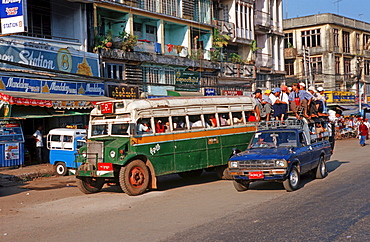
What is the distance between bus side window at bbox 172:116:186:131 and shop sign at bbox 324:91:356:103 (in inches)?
1525

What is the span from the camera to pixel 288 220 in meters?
8.90

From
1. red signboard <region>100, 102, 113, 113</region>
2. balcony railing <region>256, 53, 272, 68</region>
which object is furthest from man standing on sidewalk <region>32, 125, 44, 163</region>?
balcony railing <region>256, 53, 272, 68</region>

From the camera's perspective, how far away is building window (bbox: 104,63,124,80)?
26.9m

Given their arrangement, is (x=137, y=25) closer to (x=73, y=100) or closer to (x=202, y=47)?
(x=202, y=47)

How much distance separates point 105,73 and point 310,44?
35.2 meters

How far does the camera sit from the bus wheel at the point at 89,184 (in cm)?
1380

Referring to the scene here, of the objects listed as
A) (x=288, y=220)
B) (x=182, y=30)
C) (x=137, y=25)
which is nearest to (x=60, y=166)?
(x=288, y=220)

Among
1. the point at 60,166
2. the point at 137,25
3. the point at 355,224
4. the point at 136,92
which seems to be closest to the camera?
the point at 355,224

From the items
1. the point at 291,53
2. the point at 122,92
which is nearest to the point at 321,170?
the point at 122,92

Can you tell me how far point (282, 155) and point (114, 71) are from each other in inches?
672

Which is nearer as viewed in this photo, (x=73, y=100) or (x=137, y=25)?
(x=73, y=100)

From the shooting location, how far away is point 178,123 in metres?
14.6

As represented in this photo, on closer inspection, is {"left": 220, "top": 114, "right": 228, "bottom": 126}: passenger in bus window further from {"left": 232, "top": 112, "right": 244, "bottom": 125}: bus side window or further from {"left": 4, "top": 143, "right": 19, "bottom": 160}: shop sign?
{"left": 4, "top": 143, "right": 19, "bottom": 160}: shop sign

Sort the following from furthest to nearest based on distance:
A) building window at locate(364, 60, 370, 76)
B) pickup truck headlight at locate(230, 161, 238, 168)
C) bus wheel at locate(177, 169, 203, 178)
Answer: building window at locate(364, 60, 370, 76)
bus wheel at locate(177, 169, 203, 178)
pickup truck headlight at locate(230, 161, 238, 168)
